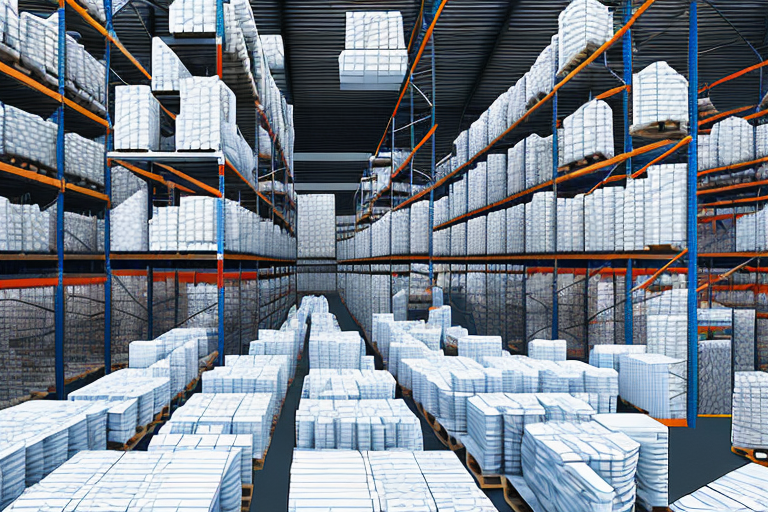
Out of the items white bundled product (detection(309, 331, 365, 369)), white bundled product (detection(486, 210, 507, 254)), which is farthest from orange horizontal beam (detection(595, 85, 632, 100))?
white bundled product (detection(309, 331, 365, 369))

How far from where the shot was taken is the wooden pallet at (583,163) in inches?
235

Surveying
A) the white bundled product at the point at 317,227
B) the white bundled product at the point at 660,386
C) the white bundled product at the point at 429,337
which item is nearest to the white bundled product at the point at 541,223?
the white bundled product at the point at 429,337

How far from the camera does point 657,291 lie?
21.9ft

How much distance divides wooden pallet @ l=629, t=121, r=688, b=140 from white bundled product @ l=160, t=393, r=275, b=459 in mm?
4756

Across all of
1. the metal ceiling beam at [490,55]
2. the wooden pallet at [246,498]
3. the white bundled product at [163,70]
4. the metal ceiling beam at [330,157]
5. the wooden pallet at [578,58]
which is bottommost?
the wooden pallet at [246,498]

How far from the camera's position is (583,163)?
20.1ft

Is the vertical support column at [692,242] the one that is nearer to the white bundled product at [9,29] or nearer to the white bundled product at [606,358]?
the white bundled product at [606,358]

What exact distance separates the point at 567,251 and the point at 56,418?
19.5 feet

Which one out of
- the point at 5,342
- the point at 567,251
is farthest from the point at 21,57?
the point at 567,251

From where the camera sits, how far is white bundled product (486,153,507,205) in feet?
28.5

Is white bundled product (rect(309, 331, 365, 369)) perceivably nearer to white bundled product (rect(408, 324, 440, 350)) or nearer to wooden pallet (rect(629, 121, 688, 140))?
white bundled product (rect(408, 324, 440, 350))

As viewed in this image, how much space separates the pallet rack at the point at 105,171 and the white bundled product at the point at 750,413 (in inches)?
219

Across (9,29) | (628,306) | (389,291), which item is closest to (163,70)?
(9,29)

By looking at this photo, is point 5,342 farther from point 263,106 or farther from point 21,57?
point 263,106
